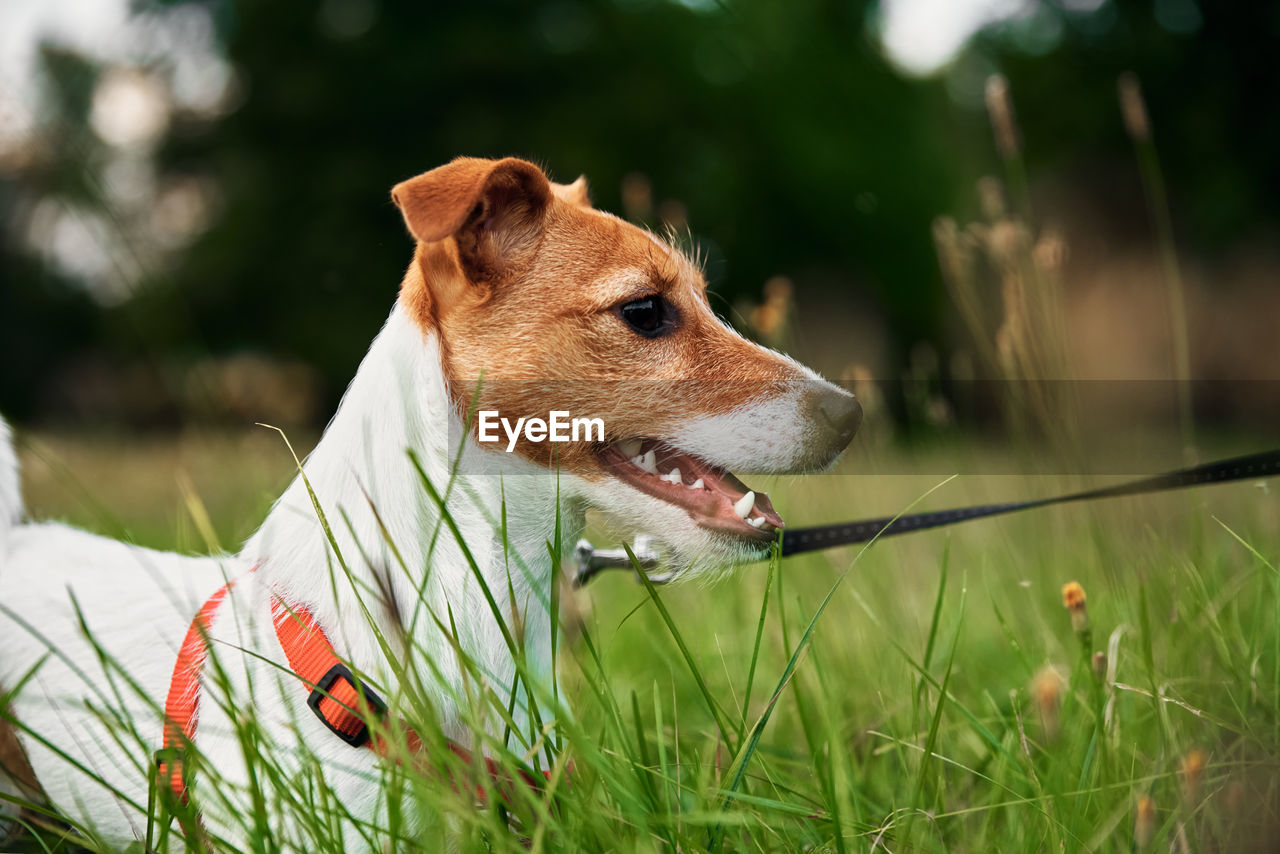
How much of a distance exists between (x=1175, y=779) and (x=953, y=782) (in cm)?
47

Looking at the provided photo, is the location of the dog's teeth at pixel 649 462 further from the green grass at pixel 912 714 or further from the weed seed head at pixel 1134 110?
Result: the weed seed head at pixel 1134 110

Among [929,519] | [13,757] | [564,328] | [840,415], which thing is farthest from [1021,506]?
[13,757]

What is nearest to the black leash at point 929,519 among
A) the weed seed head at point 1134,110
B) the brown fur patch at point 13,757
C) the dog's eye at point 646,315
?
the dog's eye at point 646,315

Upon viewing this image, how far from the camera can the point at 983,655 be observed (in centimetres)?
257

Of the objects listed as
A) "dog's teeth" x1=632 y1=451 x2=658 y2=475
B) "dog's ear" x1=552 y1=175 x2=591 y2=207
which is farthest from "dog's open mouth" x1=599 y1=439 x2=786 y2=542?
"dog's ear" x1=552 y1=175 x2=591 y2=207

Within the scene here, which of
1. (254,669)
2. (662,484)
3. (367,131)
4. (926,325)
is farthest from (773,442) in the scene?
(926,325)

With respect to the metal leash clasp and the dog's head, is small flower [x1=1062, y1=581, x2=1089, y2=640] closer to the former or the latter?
the dog's head

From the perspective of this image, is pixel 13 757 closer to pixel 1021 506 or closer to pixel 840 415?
pixel 840 415

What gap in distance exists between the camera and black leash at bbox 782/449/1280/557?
1.66 metres

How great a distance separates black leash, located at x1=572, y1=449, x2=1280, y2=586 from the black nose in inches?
7.6

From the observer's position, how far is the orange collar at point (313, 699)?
1347 mm

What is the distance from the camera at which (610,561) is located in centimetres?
186

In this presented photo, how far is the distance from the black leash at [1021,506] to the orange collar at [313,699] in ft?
2.42

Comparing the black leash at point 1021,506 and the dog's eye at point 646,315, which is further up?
the dog's eye at point 646,315
